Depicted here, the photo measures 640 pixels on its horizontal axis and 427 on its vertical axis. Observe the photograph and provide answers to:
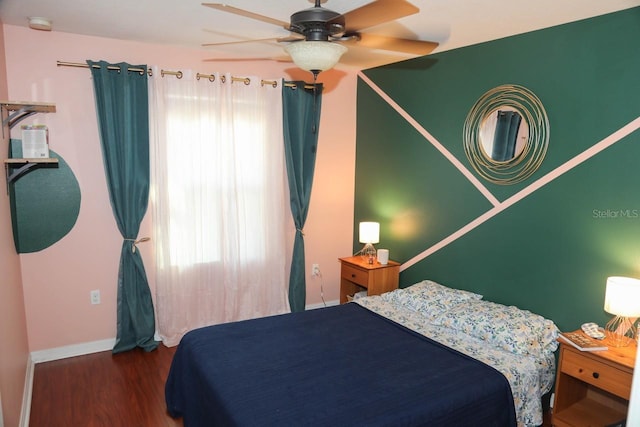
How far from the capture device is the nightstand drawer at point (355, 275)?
3.91 metres

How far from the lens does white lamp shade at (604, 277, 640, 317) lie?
2.19 meters

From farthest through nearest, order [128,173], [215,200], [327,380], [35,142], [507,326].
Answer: [215,200] < [128,173] < [35,142] < [507,326] < [327,380]

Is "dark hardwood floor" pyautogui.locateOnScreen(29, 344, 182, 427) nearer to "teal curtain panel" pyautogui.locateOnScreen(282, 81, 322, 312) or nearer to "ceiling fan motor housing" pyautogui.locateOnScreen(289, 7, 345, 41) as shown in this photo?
"teal curtain panel" pyautogui.locateOnScreen(282, 81, 322, 312)

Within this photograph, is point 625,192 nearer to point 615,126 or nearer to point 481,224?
point 615,126

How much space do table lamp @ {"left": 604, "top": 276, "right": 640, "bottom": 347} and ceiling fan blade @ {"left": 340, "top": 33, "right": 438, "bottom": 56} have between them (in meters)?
1.64

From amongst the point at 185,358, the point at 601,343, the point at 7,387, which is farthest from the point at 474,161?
the point at 7,387

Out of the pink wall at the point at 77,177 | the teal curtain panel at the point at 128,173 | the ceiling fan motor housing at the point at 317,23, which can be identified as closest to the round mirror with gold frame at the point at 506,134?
the ceiling fan motor housing at the point at 317,23

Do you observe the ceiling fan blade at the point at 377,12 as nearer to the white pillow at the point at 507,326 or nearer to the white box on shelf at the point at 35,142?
the white pillow at the point at 507,326

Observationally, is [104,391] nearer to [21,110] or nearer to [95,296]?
[95,296]

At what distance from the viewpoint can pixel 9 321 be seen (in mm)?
2348

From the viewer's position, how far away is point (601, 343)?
7.73 feet

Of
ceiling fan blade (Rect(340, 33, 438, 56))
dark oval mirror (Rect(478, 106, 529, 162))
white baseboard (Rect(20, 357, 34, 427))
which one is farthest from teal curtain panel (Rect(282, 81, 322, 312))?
white baseboard (Rect(20, 357, 34, 427))

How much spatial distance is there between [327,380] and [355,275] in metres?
1.92

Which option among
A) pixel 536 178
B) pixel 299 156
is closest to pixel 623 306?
pixel 536 178
